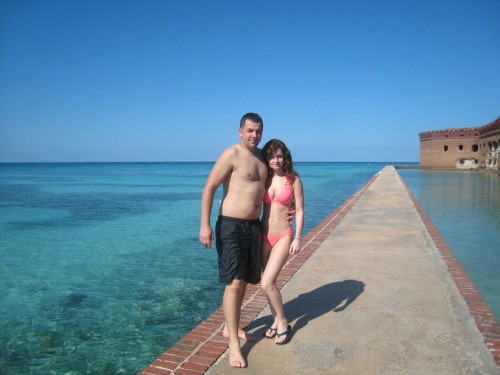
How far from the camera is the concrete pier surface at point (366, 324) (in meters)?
2.89

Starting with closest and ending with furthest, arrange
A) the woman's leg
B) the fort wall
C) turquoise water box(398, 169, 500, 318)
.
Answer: the woman's leg, turquoise water box(398, 169, 500, 318), the fort wall

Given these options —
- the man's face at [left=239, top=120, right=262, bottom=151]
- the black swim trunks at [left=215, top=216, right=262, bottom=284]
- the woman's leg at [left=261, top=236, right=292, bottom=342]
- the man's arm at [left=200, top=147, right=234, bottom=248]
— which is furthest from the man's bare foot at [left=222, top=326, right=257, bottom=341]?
the man's face at [left=239, top=120, right=262, bottom=151]

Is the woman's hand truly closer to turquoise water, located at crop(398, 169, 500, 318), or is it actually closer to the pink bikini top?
the pink bikini top

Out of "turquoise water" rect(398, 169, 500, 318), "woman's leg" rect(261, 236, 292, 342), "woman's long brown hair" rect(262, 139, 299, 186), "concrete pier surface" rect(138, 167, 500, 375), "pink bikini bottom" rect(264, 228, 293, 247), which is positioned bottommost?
"turquoise water" rect(398, 169, 500, 318)

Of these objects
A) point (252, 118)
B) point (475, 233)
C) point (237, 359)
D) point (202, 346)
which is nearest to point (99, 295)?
point (202, 346)

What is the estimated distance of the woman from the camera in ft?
10.7

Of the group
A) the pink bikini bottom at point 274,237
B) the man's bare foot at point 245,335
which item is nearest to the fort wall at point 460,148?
the pink bikini bottom at point 274,237

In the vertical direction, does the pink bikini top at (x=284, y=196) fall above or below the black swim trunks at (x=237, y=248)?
above

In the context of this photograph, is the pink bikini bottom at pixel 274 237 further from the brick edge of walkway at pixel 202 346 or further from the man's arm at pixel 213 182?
the brick edge of walkway at pixel 202 346

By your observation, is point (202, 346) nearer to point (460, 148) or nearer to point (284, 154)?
point (284, 154)

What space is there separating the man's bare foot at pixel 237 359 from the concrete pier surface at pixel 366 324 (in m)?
0.04

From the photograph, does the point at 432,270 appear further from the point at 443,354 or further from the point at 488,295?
the point at 443,354

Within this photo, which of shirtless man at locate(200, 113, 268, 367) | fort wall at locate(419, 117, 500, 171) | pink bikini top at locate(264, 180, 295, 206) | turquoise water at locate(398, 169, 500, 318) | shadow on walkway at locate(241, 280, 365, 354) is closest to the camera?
shirtless man at locate(200, 113, 268, 367)

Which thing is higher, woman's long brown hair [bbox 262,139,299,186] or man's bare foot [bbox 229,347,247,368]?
woman's long brown hair [bbox 262,139,299,186]
